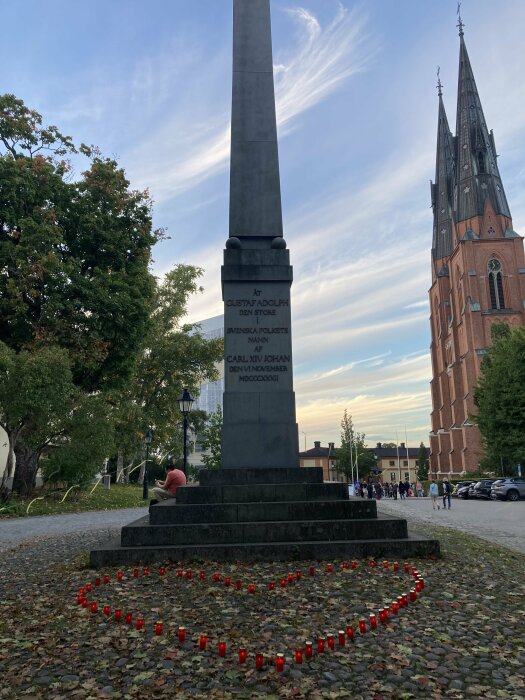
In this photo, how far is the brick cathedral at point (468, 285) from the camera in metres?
61.9

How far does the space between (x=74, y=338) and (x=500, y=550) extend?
17559 millimetres

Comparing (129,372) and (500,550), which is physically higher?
(129,372)

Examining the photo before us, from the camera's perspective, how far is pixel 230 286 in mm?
9883

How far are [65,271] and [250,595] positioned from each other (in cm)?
1836

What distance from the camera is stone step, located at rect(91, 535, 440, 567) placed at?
671cm

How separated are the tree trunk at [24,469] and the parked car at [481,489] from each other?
2606 centimetres

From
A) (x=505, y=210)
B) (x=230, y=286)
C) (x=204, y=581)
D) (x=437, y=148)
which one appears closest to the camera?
(x=204, y=581)

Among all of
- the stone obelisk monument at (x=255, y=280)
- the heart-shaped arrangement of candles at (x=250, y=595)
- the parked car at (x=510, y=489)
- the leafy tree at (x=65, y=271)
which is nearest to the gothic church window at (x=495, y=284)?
the parked car at (x=510, y=489)

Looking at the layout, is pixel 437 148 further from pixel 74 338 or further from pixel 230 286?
pixel 230 286

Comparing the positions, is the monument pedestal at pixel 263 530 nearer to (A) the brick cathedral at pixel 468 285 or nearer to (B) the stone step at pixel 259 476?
(B) the stone step at pixel 259 476

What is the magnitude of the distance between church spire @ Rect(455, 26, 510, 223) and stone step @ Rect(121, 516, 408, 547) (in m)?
70.5

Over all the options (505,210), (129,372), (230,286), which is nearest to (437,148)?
(505,210)

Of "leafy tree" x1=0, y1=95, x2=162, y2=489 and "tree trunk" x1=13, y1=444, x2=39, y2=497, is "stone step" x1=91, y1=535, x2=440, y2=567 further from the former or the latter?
"tree trunk" x1=13, y1=444, x2=39, y2=497

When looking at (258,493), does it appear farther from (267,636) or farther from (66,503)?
(66,503)
